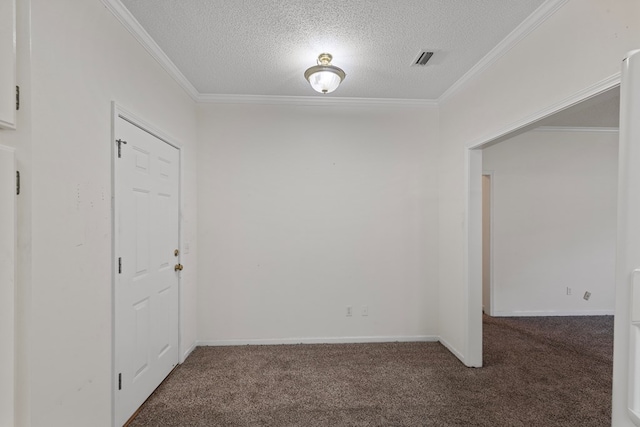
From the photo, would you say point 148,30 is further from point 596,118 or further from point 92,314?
point 596,118

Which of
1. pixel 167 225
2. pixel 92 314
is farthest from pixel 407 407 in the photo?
pixel 167 225

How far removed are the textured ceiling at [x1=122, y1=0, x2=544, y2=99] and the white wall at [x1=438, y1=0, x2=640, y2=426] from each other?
0.73ft

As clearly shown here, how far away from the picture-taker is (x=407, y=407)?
87.3 inches

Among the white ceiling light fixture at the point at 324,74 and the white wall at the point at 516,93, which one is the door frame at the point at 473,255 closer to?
the white wall at the point at 516,93

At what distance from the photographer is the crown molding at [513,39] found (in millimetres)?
1849

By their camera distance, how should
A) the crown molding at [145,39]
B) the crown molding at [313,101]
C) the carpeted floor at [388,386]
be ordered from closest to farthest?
the crown molding at [145,39] → the carpeted floor at [388,386] → the crown molding at [313,101]

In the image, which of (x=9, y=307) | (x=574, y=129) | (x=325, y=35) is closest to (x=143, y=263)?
(x=9, y=307)

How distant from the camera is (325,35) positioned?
2178 millimetres

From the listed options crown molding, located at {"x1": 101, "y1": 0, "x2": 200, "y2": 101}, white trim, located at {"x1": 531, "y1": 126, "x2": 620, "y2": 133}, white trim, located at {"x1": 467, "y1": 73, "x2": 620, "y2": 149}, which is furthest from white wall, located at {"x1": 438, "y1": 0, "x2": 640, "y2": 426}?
crown molding, located at {"x1": 101, "y1": 0, "x2": 200, "y2": 101}

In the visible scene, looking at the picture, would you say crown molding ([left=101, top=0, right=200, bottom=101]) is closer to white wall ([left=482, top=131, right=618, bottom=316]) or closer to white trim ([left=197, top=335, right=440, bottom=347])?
white trim ([left=197, top=335, right=440, bottom=347])

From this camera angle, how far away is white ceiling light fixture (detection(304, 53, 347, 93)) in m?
2.36

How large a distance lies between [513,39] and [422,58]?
2.09ft

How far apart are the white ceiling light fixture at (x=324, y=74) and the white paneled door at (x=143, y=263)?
1372 millimetres

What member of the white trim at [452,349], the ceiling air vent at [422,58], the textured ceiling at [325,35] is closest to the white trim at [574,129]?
the textured ceiling at [325,35]
